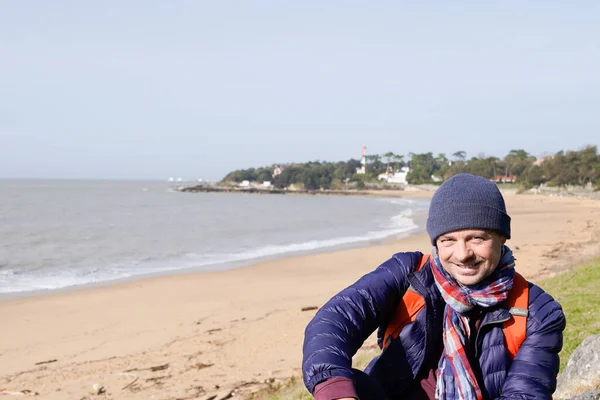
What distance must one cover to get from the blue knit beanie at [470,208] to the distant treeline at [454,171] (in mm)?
71533

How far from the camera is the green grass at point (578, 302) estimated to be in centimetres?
528

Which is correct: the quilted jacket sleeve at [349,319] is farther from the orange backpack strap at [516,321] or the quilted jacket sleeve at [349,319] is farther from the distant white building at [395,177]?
the distant white building at [395,177]

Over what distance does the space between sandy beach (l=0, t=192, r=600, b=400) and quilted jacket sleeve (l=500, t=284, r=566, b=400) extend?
4.27 metres

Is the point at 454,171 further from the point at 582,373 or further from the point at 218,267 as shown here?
the point at 582,373

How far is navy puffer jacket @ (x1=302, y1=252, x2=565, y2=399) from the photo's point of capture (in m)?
1.97

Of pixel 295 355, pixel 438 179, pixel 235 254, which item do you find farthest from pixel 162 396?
pixel 438 179

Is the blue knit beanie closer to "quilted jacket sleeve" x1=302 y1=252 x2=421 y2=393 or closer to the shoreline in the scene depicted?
"quilted jacket sleeve" x1=302 y1=252 x2=421 y2=393

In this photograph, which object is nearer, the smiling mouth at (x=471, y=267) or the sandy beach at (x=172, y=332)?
the smiling mouth at (x=471, y=267)

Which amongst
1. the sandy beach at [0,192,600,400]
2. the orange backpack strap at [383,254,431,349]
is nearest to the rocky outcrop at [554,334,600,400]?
the orange backpack strap at [383,254,431,349]

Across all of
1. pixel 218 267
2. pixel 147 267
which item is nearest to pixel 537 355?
pixel 218 267

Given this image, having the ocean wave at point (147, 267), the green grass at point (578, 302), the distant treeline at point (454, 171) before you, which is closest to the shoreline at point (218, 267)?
the ocean wave at point (147, 267)

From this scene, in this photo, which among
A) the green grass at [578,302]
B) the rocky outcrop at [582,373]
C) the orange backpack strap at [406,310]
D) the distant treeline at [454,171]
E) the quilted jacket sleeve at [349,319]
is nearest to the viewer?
the quilted jacket sleeve at [349,319]

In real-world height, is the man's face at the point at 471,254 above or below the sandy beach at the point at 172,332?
above

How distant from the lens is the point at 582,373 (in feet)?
12.3
